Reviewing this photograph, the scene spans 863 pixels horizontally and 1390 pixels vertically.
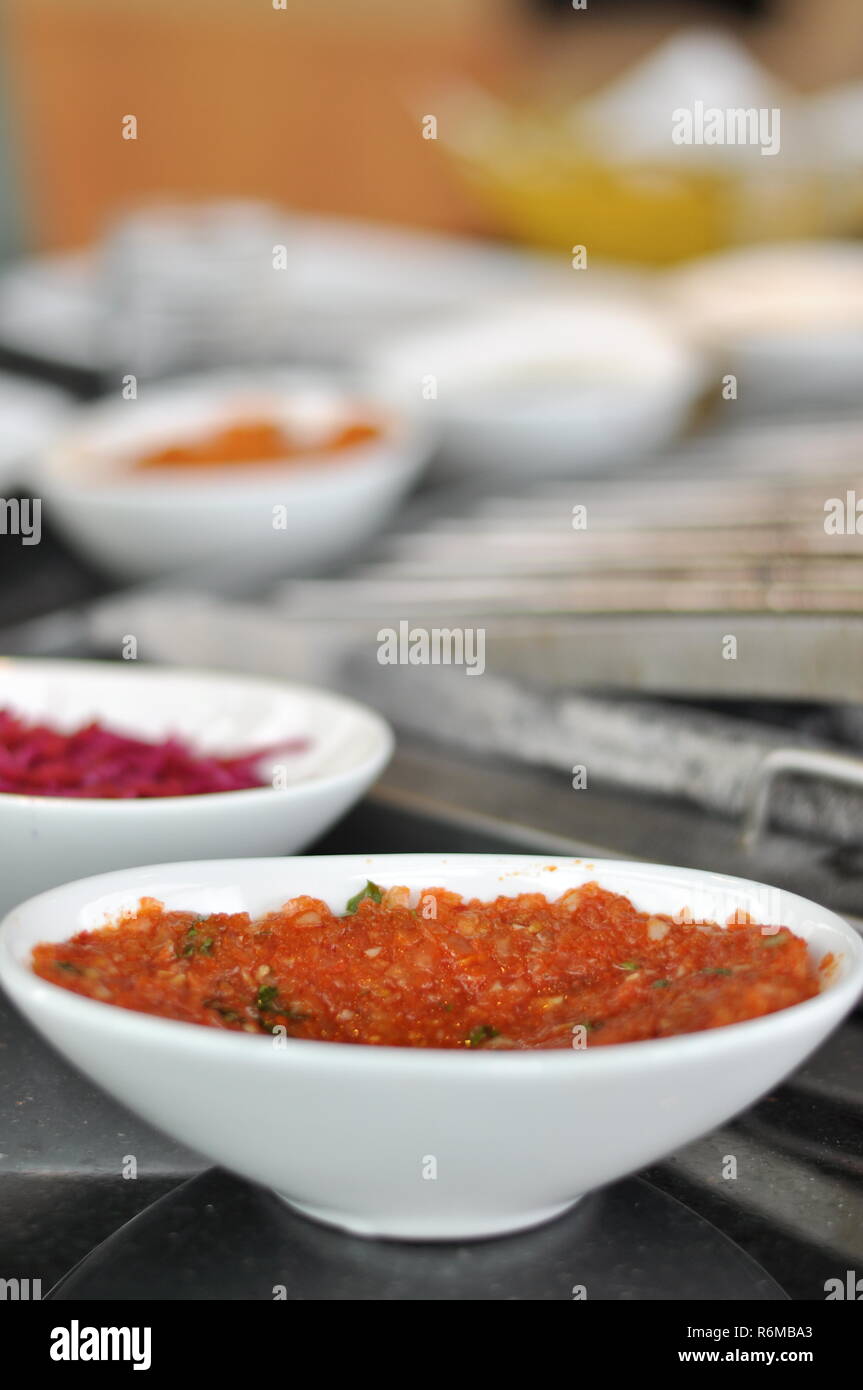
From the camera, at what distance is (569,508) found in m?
1.73

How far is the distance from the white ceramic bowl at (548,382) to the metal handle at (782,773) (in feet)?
3.01

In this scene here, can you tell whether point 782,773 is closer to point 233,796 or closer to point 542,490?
point 233,796

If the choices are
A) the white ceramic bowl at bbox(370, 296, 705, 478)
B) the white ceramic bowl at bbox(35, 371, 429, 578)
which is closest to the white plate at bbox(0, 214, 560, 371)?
the white ceramic bowl at bbox(370, 296, 705, 478)

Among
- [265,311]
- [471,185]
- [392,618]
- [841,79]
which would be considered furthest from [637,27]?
[392,618]

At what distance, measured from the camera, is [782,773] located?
1101 mm

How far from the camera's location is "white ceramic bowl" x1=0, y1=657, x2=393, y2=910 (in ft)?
Result: 3.05

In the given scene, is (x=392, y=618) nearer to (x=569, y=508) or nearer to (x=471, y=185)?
(x=569, y=508)

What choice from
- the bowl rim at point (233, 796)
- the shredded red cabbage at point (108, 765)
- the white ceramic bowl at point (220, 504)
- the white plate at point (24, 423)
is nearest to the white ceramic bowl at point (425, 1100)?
the bowl rim at point (233, 796)

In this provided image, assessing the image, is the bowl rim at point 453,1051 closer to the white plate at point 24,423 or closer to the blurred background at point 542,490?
the blurred background at point 542,490

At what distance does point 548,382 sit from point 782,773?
3.81ft

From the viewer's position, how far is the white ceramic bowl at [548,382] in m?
1.93

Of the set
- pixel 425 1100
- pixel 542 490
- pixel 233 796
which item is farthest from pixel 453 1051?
pixel 542 490

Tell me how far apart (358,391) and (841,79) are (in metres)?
4.24
